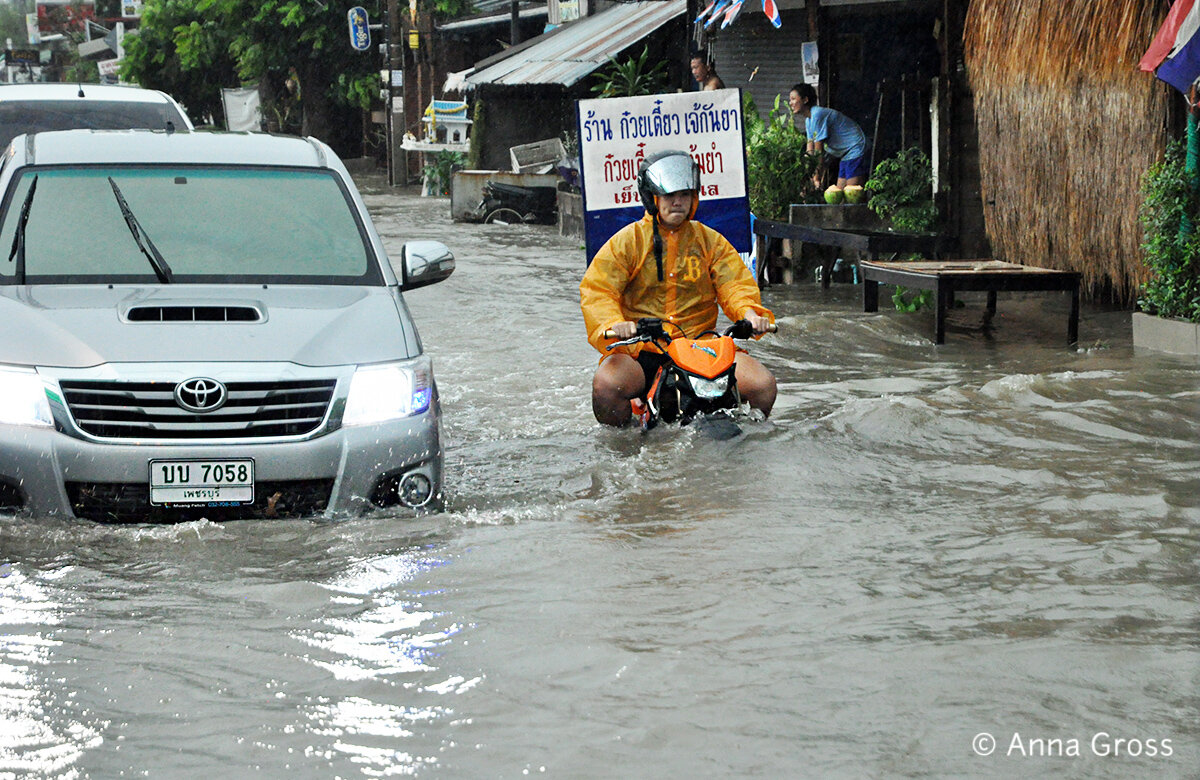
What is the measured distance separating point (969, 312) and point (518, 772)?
34.2 ft

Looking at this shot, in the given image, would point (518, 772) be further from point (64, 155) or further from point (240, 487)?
point (64, 155)

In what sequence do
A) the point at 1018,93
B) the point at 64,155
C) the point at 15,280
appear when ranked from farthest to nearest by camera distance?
the point at 1018,93 → the point at 64,155 → the point at 15,280

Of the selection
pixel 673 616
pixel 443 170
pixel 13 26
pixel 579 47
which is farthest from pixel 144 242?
pixel 13 26

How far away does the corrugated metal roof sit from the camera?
26.7 metres

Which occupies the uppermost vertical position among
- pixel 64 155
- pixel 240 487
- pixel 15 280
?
pixel 64 155

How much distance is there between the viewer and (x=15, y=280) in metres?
6.29

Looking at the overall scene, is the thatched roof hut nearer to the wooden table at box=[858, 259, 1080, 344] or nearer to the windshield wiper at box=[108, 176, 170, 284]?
the wooden table at box=[858, 259, 1080, 344]

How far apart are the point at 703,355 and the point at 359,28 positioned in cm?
3530

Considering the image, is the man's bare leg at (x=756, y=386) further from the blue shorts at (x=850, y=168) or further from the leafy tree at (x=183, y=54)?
the leafy tree at (x=183, y=54)

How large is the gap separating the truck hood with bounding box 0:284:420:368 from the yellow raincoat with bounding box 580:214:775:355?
1.51 m

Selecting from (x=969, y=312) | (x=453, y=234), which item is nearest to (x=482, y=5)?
(x=453, y=234)

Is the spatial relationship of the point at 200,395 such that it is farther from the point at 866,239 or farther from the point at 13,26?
the point at 13,26

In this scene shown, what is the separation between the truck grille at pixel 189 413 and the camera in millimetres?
5508

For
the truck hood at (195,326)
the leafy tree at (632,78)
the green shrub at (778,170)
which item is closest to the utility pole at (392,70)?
the leafy tree at (632,78)
